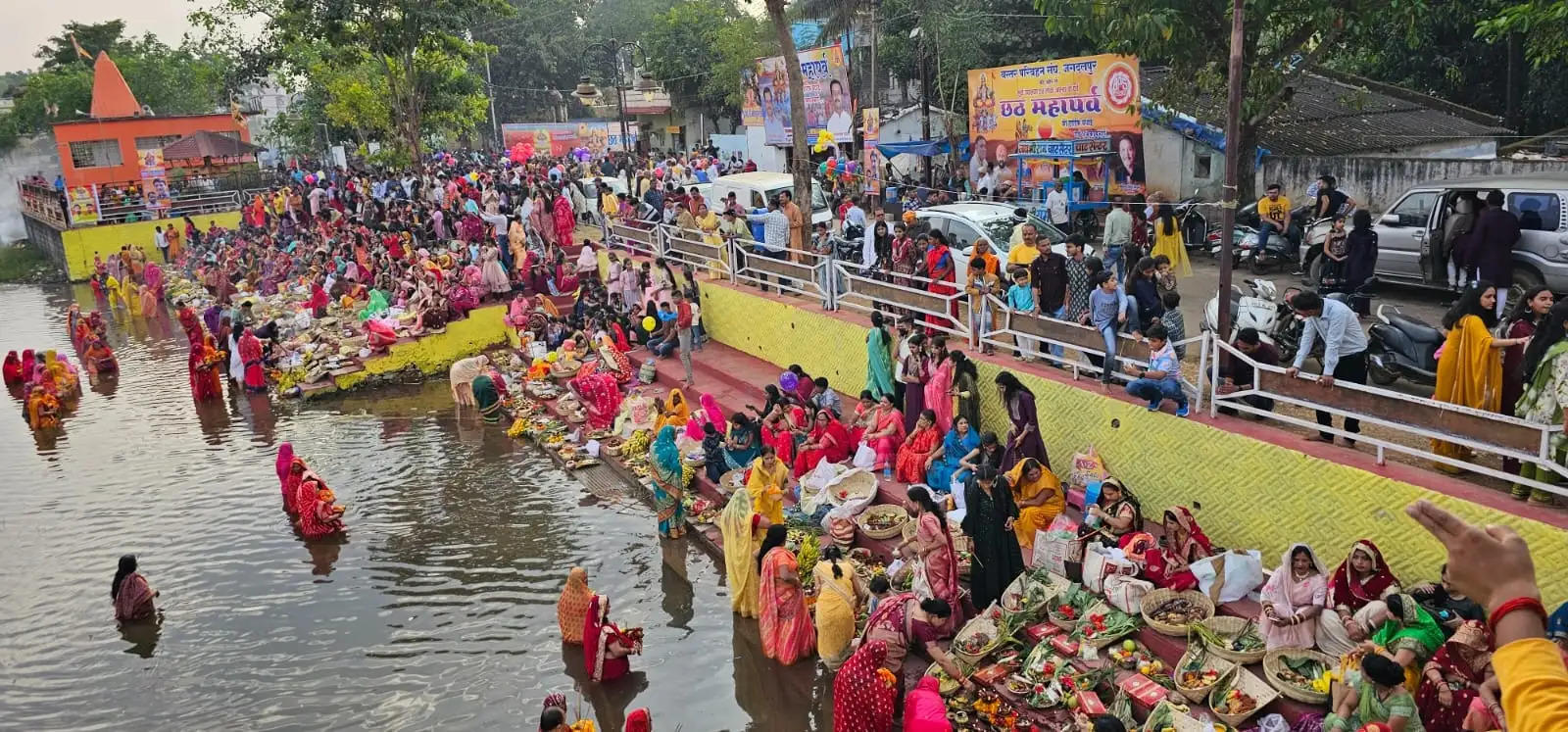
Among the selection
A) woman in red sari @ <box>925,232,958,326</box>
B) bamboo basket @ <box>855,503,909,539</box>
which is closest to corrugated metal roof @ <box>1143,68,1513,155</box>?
woman in red sari @ <box>925,232,958,326</box>

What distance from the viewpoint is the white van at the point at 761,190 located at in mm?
19328

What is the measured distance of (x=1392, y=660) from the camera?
553cm

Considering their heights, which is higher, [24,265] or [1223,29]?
[1223,29]

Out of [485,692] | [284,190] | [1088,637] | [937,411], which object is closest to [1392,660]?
[1088,637]

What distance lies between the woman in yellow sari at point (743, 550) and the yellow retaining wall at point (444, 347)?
11.1m

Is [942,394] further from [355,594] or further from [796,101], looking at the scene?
[796,101]

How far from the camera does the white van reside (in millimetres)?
19328

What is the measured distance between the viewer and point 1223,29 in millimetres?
13906

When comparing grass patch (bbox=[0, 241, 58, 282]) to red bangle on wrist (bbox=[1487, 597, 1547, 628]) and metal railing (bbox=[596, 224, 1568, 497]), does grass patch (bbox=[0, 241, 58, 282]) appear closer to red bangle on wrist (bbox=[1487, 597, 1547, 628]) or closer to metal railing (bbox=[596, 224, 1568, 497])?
metal railing (bbox=[596, 224, 1568, 497])

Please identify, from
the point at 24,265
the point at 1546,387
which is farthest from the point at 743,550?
the point at 24,265

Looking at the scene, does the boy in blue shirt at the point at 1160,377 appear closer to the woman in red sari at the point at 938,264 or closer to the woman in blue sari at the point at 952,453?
the woman in blue sari at the point at 952,453

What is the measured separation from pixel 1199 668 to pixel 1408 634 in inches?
48.5

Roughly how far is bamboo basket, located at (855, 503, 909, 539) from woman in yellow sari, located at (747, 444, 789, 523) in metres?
0.83

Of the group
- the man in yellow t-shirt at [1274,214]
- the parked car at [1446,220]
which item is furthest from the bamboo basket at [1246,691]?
the man in yellow t-shirt at [1274,214]
